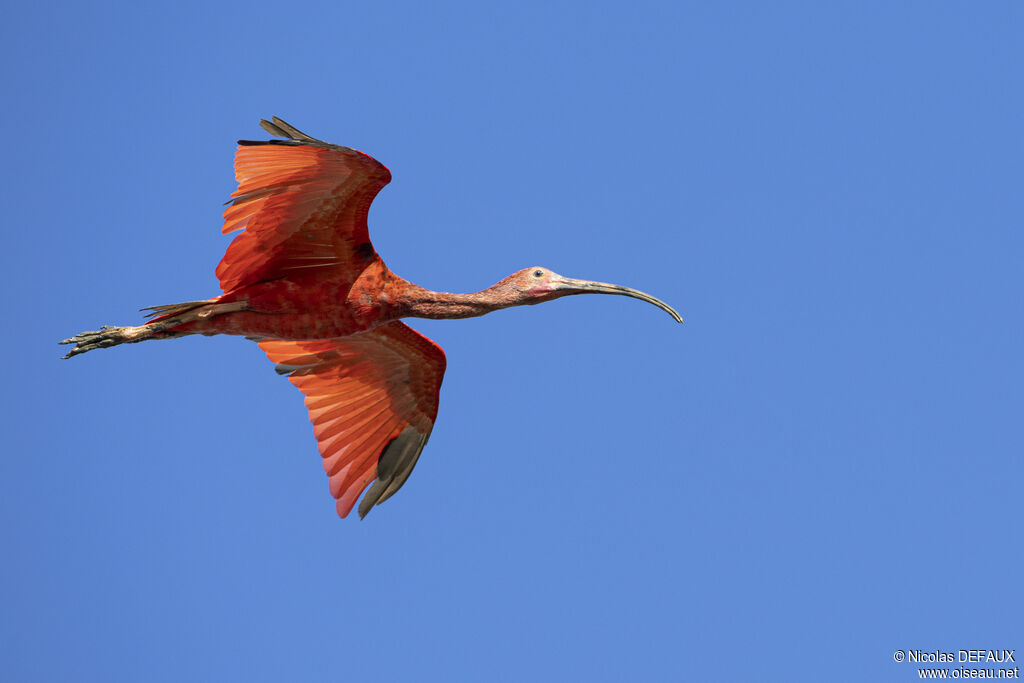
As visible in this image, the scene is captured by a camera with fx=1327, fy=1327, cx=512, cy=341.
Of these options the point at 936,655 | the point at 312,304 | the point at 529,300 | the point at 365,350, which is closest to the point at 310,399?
the point at 365,350

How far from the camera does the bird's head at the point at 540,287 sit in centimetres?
1809

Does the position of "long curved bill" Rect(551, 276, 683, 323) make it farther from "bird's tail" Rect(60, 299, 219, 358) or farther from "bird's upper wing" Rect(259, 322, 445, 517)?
"bird's tail" Rect(60, 299, 219, 358)

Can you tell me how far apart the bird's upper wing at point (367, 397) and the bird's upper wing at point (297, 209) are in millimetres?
2382

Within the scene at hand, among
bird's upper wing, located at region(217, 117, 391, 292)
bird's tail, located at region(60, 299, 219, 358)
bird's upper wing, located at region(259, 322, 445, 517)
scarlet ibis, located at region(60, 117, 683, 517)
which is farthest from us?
bird's upper wing, located at region(259, 322, 445, 517)

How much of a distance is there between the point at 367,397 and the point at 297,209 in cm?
413

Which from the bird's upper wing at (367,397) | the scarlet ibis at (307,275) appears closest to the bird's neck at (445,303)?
the scarlet ibis at (307,275)

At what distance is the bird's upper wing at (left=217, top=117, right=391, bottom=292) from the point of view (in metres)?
16.6

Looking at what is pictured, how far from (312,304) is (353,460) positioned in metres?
3.32

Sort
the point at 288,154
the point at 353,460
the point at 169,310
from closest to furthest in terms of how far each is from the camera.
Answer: the point at 288,154, the point at 169,310, the point at 353,460

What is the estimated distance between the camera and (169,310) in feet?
57.8

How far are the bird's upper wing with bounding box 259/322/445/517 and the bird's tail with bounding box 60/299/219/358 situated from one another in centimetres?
260

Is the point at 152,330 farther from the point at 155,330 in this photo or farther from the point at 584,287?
the point at 584,287

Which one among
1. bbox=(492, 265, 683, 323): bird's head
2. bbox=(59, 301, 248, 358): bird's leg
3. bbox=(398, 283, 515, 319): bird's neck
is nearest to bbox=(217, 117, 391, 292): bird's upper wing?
bbox=(59, 301, 248, 358): bird's leg

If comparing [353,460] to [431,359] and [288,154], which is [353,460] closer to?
[431,359]
